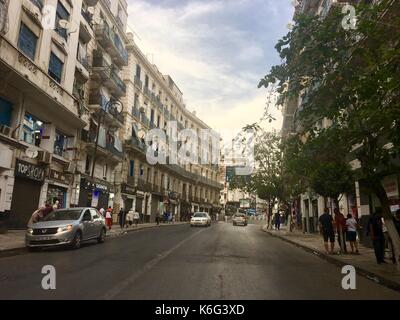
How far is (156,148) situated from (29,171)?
28.3 m

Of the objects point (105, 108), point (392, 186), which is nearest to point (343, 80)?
point (392, 186)

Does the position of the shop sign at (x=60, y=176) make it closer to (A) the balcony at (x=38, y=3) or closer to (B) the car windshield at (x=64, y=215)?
(B) the car windshield at (x=64, y=215)

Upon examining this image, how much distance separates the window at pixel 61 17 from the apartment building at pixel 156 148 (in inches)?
572

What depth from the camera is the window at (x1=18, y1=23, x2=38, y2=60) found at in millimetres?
19298

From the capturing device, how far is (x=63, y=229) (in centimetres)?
1343

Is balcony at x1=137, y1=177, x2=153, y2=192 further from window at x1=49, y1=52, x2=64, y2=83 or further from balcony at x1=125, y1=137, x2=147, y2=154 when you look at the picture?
window at x1=49, y1=52, x2=64, y2=83

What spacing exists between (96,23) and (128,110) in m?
10.7

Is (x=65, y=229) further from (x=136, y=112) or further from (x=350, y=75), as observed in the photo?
(x=136, y=112)

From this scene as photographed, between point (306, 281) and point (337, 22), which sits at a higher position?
point (337, 22)

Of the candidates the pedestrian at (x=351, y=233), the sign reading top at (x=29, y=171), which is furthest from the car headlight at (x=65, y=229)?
the pedestrian at (x=351, y=233)

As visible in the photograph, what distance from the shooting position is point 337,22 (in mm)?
10258

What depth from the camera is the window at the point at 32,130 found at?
2036cm
